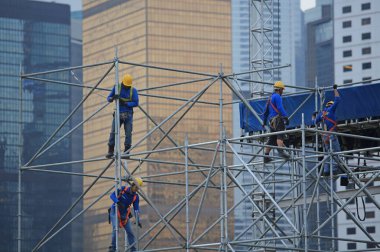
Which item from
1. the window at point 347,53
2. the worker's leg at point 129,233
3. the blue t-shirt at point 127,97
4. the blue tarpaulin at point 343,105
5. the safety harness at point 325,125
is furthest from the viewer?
the window at point 347,53

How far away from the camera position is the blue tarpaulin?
39.6 metres

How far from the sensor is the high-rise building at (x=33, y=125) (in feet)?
566

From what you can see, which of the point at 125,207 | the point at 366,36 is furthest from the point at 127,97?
the point at 366,36

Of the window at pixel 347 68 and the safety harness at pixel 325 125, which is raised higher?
the window at pixel 347 68

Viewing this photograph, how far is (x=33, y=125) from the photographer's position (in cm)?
18838

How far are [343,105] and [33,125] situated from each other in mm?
150961

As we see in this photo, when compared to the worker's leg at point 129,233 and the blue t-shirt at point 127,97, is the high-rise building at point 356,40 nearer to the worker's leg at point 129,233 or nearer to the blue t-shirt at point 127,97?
the blue t-shirt at point 127,97

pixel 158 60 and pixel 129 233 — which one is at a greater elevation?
pixel 158 60

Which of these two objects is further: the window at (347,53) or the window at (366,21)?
the window at (366,21)

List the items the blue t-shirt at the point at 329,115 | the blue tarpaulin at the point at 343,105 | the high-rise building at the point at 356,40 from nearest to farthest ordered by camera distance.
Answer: the blue t-shirt at the point at 329,115, the blue tarpaulin at the point at 343,105, the high-rise building at the point at 356,40

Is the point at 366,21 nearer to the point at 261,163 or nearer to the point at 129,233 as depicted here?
the point at 261,163

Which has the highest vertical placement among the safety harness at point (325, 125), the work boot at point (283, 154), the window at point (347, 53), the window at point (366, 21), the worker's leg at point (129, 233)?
the window at point (366, 21)

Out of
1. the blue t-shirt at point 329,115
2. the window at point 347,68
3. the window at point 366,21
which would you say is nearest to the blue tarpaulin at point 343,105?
the blue t-shirt at point 329,115

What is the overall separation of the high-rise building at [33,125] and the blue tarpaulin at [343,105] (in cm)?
13004
